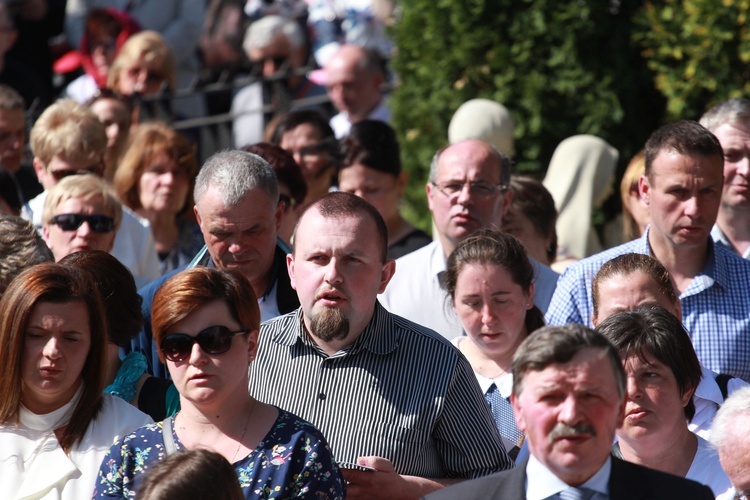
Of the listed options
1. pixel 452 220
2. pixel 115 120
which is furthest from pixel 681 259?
pixel 115 120

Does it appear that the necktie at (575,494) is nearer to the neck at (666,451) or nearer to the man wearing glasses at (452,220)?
the neck at (666,451)

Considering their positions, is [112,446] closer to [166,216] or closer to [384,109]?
[166,216]

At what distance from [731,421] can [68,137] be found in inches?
173

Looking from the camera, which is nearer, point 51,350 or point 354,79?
point 51,350

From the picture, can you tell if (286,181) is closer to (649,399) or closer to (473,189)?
(473,189)

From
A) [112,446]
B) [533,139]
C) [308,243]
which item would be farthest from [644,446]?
[533,139]

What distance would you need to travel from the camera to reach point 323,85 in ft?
36.7

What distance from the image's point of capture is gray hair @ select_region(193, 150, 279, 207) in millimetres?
5898

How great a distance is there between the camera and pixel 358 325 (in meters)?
4.92

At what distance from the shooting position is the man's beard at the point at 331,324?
487 centimetres

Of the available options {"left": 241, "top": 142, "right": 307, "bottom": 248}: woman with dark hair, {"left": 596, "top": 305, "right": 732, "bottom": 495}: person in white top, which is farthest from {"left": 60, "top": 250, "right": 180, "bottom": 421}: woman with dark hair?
{"left": 596, "top": 305, "right": 732, "bottom": 495}: person in white top

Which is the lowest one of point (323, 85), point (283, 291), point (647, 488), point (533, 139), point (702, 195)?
point (323, 85)

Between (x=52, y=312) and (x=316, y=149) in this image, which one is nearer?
(x=52, y=312)

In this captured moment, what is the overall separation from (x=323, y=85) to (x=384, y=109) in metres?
1.23
